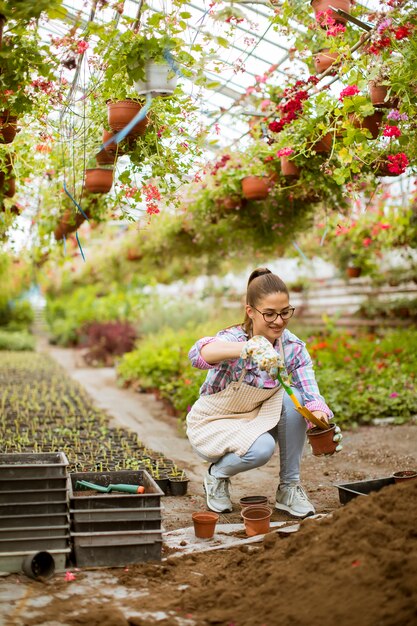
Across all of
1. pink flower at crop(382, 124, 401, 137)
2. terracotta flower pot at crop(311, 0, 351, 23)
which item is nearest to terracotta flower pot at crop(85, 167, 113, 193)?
terracotta flower pot at crop(311, 0, 351, 23)

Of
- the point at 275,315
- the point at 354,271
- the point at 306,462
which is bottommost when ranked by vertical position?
the point at 306,462

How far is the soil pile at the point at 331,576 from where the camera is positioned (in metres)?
1.84

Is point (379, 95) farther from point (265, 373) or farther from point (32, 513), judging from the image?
point (32, 513)

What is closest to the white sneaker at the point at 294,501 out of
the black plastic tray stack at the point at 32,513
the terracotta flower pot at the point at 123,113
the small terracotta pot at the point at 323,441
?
the small terracotta pot at the point at 323,441

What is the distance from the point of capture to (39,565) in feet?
7.95

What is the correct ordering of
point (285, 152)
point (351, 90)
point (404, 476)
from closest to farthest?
1. point (404, 476)
2. point (351, 90)
3. point (285, 152)

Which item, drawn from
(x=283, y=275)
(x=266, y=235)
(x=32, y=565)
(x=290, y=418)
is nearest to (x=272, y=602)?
(x=32, y=565)

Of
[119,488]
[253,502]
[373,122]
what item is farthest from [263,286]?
[373,122]

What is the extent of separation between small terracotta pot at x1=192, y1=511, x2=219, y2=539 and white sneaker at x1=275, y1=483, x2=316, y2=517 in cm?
50

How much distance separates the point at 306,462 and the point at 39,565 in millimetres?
2426

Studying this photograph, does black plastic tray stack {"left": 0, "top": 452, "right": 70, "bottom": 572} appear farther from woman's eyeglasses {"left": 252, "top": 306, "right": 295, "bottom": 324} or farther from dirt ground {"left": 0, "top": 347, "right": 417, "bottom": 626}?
woman's eyeglasses {"left": 252, "top": 306, "right": 295, "bottom": 324}

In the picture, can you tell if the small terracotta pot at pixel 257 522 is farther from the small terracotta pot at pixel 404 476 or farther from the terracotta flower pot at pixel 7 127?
the terracotta flower pot at pixel 7 127

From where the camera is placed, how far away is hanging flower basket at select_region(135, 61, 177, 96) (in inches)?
119

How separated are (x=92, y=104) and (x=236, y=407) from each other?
185 centimetres
